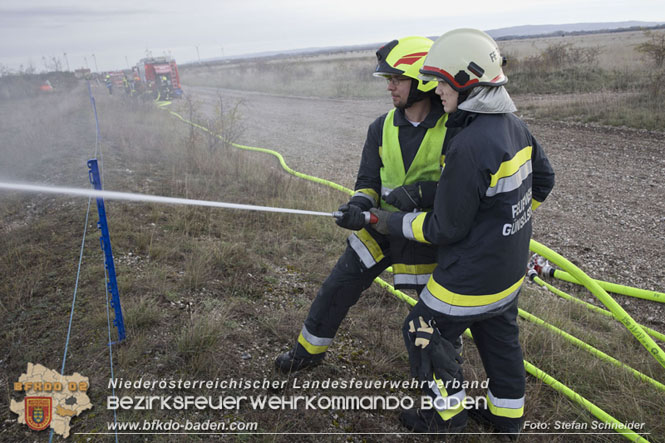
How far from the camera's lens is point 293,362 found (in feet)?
9.45

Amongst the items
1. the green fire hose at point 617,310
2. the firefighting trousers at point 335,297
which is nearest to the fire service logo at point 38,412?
the firefighting trousers at point 335,297

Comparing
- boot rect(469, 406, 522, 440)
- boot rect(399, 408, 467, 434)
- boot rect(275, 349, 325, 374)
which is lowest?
boot rect(469, 406, 522, 440)

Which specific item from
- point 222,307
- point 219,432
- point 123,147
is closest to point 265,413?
point 219,432

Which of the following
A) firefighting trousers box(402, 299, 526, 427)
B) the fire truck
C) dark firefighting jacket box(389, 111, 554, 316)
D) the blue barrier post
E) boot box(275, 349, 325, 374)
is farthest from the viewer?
the fire truck

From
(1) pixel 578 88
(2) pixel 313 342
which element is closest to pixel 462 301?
(2) pixel 313 342

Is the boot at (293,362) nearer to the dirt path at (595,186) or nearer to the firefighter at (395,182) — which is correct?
the firefighter at (395,182)

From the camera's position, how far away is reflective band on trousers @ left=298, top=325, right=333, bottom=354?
280cm

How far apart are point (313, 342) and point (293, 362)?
0.23m

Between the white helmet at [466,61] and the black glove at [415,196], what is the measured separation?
555 mm

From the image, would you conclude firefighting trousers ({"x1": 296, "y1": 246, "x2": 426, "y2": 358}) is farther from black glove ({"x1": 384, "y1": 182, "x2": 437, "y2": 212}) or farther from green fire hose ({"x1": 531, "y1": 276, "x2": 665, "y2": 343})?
green fire hose ({"x1": 531, "y1": 276, "x2": 665, "y2": 343})

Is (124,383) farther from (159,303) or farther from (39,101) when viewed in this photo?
(39,101)

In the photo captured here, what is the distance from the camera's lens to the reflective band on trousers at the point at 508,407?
2.36 m

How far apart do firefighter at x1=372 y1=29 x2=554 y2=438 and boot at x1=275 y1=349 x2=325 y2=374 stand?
34.7 inches

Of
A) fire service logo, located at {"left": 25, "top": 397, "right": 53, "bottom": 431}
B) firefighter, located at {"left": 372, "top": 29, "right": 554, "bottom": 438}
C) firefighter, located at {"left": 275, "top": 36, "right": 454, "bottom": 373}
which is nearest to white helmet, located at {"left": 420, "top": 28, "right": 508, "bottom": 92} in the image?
firefighter, located at {"left": 372, "top": 29, "right": 554, "bottom": 438}
